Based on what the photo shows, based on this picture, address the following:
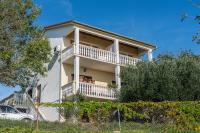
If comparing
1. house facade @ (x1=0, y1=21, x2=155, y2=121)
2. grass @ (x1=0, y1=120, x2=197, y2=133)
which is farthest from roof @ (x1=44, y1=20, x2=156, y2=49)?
grass @ (x1=0, y1=120, x2=197, y2=133)

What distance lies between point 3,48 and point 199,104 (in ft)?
33.2

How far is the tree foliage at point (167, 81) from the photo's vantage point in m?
24.3

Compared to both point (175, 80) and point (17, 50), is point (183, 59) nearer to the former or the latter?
point (175, 80)

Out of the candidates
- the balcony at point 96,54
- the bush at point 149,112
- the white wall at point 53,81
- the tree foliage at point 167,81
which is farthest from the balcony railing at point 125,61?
the bush at point 149,112

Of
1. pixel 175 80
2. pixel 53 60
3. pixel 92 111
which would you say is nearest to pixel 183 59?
pixel 175 80

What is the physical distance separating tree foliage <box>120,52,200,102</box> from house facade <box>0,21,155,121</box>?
3517 mm

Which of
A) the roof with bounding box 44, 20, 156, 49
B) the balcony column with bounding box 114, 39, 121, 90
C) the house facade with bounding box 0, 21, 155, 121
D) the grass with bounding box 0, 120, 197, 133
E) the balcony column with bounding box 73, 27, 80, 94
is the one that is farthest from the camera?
the balcony column with bounding box 114, 39, 121, 90

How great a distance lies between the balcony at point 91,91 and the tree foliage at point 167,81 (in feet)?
9.91

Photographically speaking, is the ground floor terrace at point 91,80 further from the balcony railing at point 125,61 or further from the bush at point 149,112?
the bush at point 149,112

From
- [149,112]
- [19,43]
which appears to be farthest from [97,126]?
[19,43]

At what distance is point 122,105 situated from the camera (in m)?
19.0

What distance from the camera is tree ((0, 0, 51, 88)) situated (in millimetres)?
A: 17469

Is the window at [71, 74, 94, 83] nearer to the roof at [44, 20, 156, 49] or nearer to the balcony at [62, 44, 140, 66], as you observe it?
the balcony at [62, 44, 140, 66]

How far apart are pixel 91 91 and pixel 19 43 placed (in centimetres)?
1071
